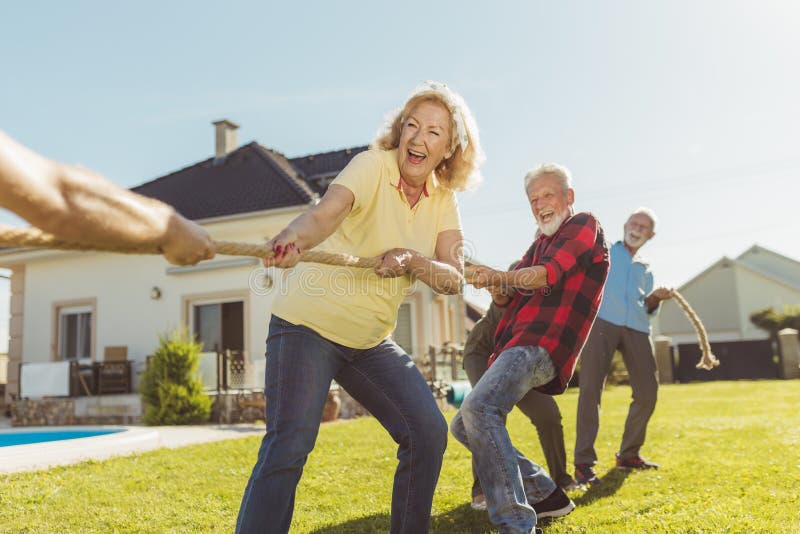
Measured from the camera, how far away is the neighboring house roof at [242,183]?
14.6m

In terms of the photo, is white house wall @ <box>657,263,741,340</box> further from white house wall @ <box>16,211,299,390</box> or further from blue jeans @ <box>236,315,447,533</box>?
blue jeans @ <box>236,315,447,533</box>

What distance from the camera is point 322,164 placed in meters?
18.0

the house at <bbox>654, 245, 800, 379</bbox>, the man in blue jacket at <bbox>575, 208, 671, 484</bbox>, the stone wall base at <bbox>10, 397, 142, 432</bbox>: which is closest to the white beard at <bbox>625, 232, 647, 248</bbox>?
the man in blue jacket at <bbox>575, 208, 671, 484</bbox>

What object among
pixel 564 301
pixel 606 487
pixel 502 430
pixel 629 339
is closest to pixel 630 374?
pixel 629 339

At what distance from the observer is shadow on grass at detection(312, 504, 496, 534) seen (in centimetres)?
368

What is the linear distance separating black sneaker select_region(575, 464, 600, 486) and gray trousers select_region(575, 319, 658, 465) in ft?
0.62

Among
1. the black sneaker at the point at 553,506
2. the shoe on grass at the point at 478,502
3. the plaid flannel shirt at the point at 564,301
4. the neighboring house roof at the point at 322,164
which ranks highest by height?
the neighboring house roof at the point at 322,164

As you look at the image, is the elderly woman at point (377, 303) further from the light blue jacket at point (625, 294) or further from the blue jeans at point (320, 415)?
the light blue jacket at point (625, 294)

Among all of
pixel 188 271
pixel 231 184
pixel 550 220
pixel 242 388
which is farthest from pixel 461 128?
pixel 231 184

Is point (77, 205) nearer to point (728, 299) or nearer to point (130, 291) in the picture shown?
point (130, 291)

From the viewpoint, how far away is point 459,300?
20.7m

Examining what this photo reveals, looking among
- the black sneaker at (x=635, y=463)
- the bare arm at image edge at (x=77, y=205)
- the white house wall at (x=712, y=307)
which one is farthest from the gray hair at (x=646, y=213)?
the white house wall at (x=712, y=307)

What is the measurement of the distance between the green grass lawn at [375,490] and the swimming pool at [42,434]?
3.62 metres

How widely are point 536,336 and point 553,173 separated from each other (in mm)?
982
